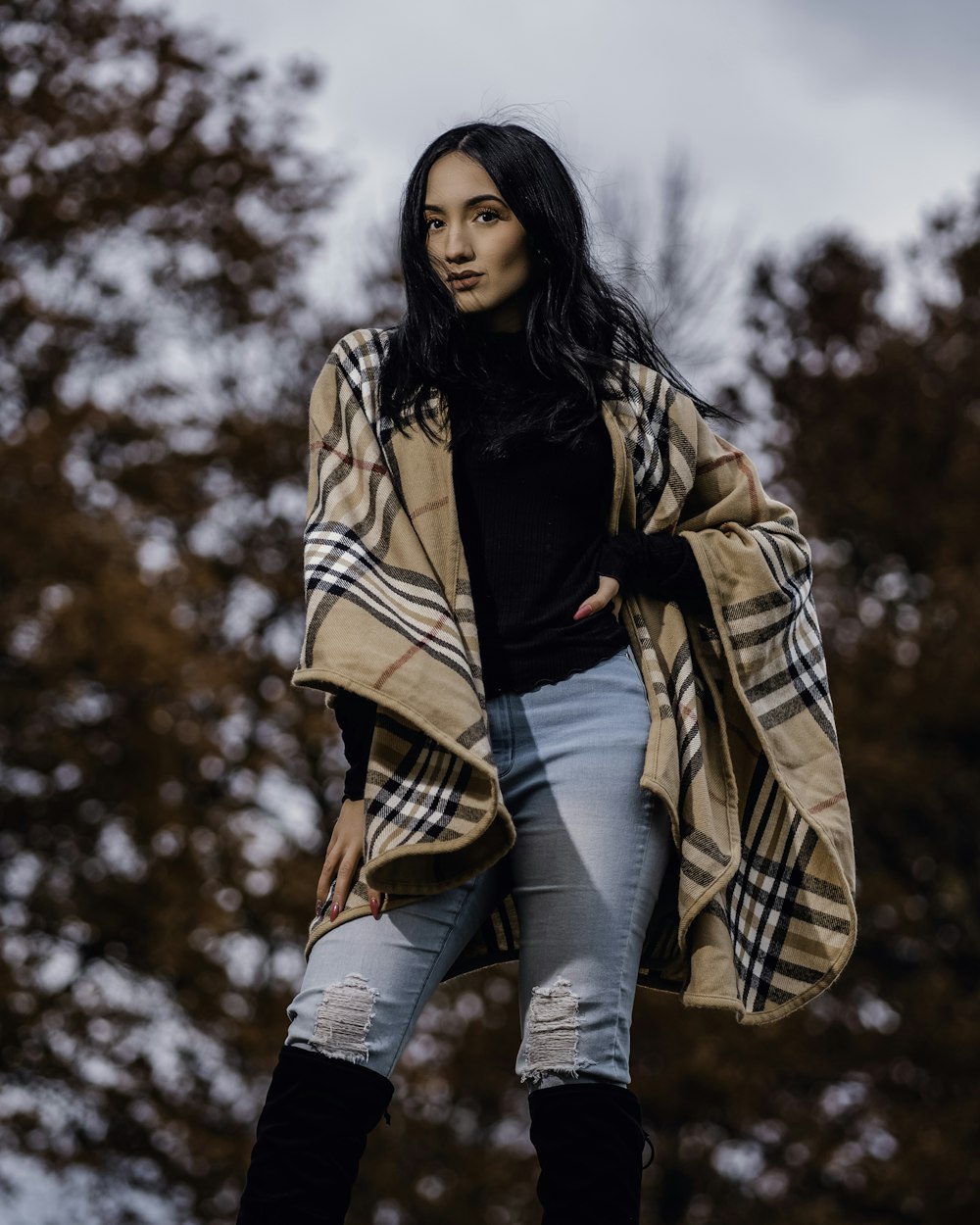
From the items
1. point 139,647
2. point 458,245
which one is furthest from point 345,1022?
point 139,647

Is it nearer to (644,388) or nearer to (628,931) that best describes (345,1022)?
(628,931)

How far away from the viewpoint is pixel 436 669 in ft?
6.80

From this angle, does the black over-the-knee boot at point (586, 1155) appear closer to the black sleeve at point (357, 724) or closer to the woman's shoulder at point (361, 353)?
the black sleeve at point (357, 724)

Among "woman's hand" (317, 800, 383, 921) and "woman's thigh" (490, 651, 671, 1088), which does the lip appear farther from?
"woman's hand" (317, 800, 383, 921)

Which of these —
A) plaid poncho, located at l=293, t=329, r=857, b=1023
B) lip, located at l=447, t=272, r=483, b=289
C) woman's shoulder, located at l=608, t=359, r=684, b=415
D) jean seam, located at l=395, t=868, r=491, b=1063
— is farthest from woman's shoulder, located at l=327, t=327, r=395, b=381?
jean seam, located at l=395, t=868, r=491, b=1063

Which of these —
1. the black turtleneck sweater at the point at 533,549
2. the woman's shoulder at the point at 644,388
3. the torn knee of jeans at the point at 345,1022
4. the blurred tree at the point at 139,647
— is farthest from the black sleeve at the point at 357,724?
the blurred tree at the point at 139,647

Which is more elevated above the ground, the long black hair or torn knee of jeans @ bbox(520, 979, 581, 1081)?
the long black hair

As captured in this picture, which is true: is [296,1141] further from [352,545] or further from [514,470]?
[514,470]

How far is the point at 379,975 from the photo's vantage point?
2.04 metres

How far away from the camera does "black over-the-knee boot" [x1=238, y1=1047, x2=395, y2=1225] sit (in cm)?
191

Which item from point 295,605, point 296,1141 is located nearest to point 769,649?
point 296,1141

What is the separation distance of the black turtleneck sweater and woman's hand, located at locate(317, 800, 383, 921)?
0.11ft

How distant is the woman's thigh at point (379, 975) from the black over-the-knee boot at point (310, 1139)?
0.08 feet

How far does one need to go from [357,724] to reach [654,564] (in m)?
0.48
